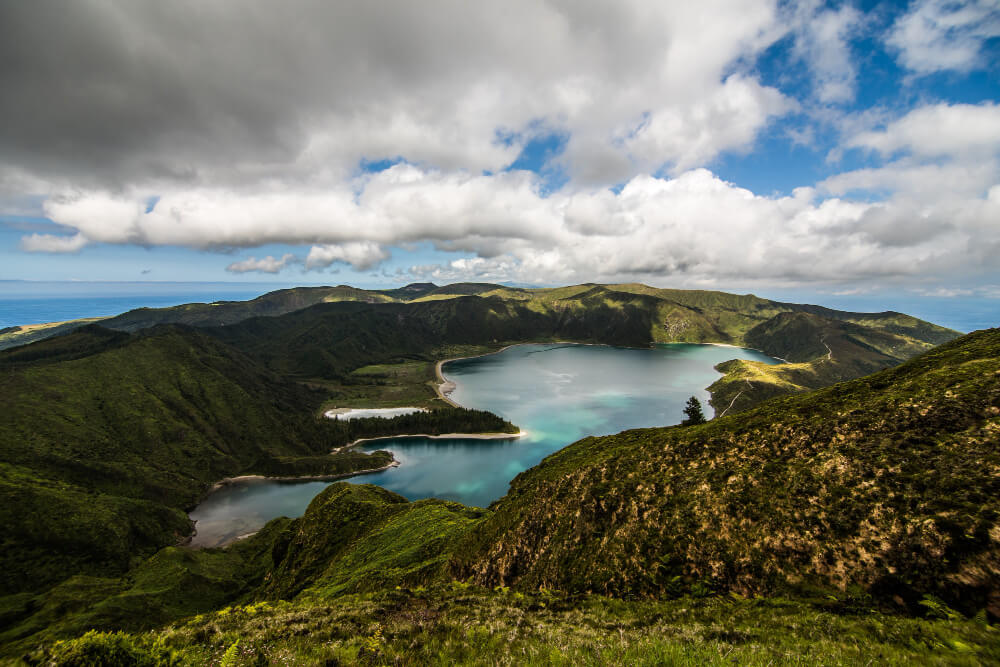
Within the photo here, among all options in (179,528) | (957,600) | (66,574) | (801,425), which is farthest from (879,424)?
(179,528)

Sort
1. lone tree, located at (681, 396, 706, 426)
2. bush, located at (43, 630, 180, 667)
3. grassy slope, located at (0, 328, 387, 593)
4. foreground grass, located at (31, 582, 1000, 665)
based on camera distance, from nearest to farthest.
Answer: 1. bush, located at (43, 630, 180, 667)
2. foreground grass, located at (31, 582, 1000, 665)
3. lone tree, located at (681, 396, 706, 426)
4. grassy slope, located at (0, 328, 387, 593)

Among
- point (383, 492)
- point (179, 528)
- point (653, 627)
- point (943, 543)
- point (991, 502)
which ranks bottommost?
point (179, 528)

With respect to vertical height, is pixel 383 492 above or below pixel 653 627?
below

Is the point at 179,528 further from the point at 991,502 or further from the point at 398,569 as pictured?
the point at 991,502

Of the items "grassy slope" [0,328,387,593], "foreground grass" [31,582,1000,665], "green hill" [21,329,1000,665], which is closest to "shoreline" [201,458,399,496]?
"grassy slope" [0,328,387,593]

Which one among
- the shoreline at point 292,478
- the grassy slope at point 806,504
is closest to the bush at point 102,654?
the grassy slope at point 806,504

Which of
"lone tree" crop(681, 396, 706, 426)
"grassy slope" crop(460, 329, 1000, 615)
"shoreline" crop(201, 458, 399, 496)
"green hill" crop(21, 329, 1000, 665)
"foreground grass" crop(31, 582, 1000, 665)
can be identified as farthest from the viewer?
"shoreline" crop(201, 458, 399, 496)

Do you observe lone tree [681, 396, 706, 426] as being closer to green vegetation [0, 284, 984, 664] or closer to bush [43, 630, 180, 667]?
green vegetation [0, 284, 984, 664]
